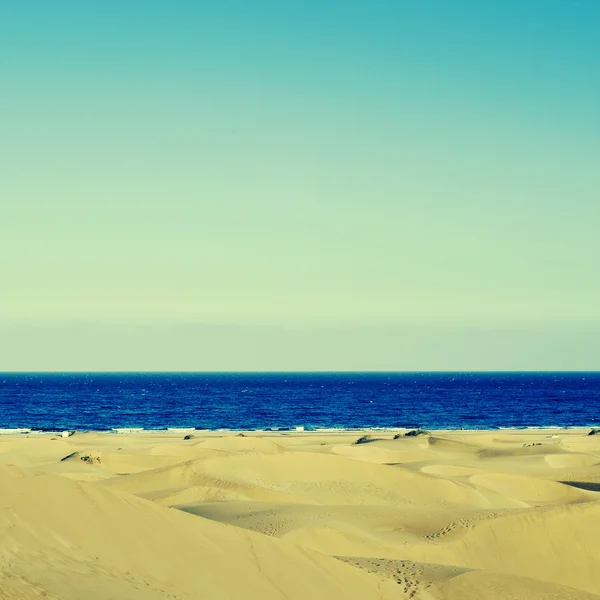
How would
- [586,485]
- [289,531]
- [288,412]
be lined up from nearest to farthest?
[289,531] → [586,485] → [288,412]

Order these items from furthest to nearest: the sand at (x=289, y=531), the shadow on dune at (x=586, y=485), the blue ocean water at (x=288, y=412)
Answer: the blue ocean water at (x=288, y=412) → the shadow on dune at (x=586, y=485) → the sand at (x=289, y=531)

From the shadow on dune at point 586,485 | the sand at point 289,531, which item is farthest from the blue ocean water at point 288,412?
the sand at point 289,531

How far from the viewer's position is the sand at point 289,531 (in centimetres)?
993

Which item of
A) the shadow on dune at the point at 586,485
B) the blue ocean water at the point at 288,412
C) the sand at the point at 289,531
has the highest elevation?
the sand at the point at 289,531

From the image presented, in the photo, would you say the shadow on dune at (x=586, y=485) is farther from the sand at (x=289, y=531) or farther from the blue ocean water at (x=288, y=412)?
the blue ocean water at (x=288, y=412)

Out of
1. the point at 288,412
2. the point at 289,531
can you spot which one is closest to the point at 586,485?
the point at 289,531

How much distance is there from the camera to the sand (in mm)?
9930

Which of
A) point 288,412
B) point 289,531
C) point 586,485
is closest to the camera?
point 289,531

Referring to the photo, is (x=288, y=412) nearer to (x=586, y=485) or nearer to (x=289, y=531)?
(x=586, y=485)

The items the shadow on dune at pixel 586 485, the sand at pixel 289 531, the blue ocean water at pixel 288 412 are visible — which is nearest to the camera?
the sand at pixel 289 531

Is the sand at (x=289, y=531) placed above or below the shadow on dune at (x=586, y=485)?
above

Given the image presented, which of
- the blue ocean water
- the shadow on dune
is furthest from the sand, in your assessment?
the blue ocean water

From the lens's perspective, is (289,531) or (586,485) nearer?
(289,531)

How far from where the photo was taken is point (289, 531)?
15.0 meters
